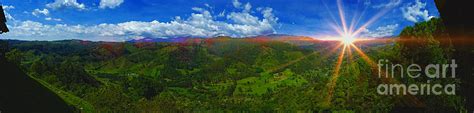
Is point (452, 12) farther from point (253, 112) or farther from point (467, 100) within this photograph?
point (253, 112)

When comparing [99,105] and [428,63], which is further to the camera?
[99,105]

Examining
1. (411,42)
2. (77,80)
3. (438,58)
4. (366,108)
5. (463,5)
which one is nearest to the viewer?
(463,5)

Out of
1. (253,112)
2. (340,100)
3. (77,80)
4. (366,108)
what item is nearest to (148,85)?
(77,80)

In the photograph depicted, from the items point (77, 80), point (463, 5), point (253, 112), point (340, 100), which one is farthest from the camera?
point (253, 112)

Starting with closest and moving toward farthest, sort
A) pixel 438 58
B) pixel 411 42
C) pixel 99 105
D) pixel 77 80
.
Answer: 1. pixel 438 58
2. pixel 411 42
3. pixel 99 105
4. pixel 77 80

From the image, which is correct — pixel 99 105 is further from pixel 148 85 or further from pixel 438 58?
pixel 148 85

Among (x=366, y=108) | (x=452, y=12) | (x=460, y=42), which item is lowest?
(x=366, y=108)

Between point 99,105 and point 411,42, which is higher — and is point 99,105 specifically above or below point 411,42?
below

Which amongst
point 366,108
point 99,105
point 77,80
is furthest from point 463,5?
point 77,80

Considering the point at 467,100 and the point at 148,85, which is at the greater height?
the point at 467,100
